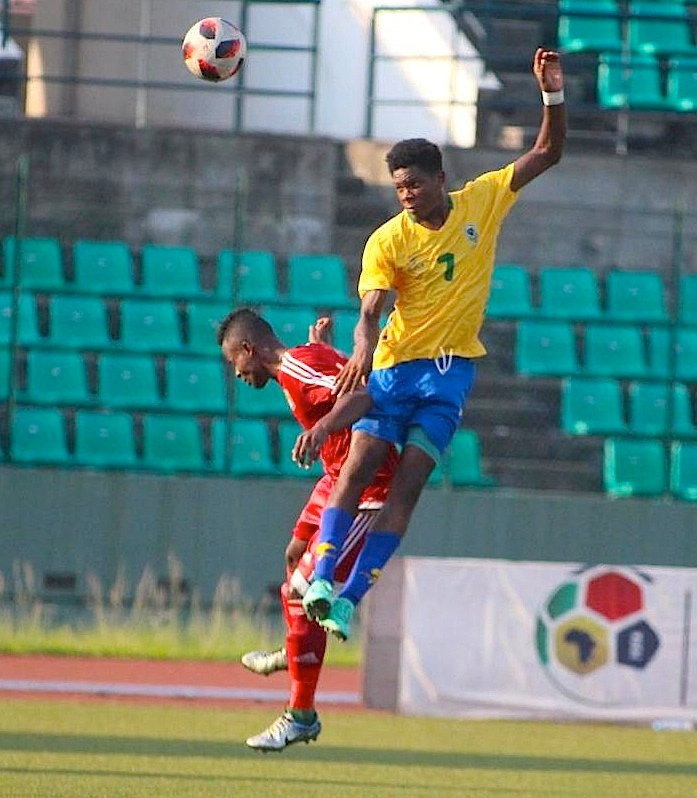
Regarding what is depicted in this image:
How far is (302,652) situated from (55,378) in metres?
9.15

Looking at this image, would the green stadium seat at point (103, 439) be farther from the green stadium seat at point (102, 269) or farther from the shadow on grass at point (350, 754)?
the shadow on grass at point (350, 754)

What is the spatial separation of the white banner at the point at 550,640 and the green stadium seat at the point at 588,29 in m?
7.74

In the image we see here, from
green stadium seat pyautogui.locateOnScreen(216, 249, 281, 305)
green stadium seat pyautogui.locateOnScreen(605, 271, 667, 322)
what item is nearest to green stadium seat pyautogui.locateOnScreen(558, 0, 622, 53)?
green stadium seat pyautogui.locateOnScreen(605, 271, 667, 322)

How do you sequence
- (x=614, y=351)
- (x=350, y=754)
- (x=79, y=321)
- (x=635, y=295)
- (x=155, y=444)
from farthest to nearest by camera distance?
(x=635, y=295), (x=614, y=351), (x=79, y=321), (x=155, y=444), (x=350, y=754)

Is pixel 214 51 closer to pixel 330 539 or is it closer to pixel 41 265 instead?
pixel 330 539

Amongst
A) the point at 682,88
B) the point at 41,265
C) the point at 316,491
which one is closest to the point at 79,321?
the point at 41,265

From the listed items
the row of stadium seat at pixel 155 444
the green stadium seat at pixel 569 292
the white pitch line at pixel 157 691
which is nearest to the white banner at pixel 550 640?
the white pitch line at pixel 157 691

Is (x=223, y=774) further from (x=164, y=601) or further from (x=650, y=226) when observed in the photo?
(x=650, y=226)

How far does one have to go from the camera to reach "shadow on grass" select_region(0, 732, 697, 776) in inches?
438

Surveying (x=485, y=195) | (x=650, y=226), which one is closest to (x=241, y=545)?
(x=650, y=226)

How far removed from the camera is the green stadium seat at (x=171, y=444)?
1769 centimetres

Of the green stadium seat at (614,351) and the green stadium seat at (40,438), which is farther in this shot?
the green stadium seat at (614,351)

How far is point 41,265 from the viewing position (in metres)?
18.3

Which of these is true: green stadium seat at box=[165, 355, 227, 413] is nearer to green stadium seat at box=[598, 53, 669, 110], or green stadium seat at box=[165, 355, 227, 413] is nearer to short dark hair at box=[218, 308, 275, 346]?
green stadium seat at box=[598, 53, 669, 110]
